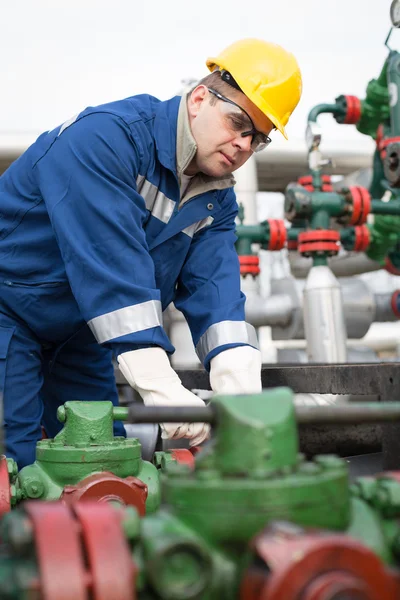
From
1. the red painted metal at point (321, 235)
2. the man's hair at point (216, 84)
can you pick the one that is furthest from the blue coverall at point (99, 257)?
the red painted metal at point (321, 235)

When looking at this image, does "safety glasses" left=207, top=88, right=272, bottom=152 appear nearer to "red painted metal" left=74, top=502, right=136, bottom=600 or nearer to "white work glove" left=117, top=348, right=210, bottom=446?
"white work glove" left=117, top=348, right=210, bottom=446

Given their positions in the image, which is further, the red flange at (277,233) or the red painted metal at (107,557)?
the red flange at (277,233)

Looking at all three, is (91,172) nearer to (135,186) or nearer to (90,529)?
(135,186)

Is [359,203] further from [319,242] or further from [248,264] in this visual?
[248,264]

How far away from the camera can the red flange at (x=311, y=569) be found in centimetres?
64

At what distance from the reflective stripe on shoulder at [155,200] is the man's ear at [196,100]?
217 mm

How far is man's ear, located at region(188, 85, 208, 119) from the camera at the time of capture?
1938 mm

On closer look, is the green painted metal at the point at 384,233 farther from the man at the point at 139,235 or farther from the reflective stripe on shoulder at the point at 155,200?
the reflective stripe on shoulder at the point at 155,200

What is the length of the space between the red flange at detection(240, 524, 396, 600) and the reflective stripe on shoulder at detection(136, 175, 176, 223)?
1.37m

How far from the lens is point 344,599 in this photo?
2.10 ft

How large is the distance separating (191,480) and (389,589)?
22cm

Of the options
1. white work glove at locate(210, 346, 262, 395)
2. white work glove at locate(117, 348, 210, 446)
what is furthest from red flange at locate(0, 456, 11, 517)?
white work glove at locate(210, 346, 262, 395)

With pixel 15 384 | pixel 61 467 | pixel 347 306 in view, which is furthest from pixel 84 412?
pixel 347 306

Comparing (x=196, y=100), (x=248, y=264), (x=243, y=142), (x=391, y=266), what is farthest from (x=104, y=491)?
(x=391, y=266)
